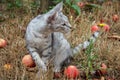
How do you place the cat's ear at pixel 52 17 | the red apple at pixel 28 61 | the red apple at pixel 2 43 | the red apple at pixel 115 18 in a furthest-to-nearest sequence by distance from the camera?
the red apple at pixel 115 18, the red apple at pixel 2 43, the red apple at pixel 28 61, the cat's ear at pixel 52 17

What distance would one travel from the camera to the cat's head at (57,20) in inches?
155

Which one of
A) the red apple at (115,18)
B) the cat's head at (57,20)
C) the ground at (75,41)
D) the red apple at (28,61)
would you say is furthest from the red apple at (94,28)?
the red apple at (28,61)

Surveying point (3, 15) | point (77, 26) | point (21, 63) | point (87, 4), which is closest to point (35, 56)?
point (21, 63)

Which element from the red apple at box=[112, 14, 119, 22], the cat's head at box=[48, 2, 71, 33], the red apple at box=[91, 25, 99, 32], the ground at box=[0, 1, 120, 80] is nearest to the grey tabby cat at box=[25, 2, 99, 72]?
the cat's head at box=[48, 2, 71, 33]

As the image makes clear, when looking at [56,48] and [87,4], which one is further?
[87,4]

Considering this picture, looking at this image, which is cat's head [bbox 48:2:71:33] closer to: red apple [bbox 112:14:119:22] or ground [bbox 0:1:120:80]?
ground [bbox 0:1:120:80]

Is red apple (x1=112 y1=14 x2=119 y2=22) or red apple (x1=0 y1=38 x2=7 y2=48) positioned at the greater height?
red apple (x1=112 y1=14 x2=119 y2=22)

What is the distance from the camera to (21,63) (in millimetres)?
4133

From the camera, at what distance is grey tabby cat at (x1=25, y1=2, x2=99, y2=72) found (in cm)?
398

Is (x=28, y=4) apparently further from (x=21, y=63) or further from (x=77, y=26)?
(x=21, y=63)

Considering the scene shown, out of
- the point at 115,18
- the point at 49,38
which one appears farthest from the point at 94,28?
the point at 49,38

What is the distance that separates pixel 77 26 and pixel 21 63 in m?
1.65

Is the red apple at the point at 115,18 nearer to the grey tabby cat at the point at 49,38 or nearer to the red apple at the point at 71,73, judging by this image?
the grey tabby cat at the point at 49,38

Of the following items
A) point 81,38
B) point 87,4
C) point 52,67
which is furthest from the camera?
point 87,4
